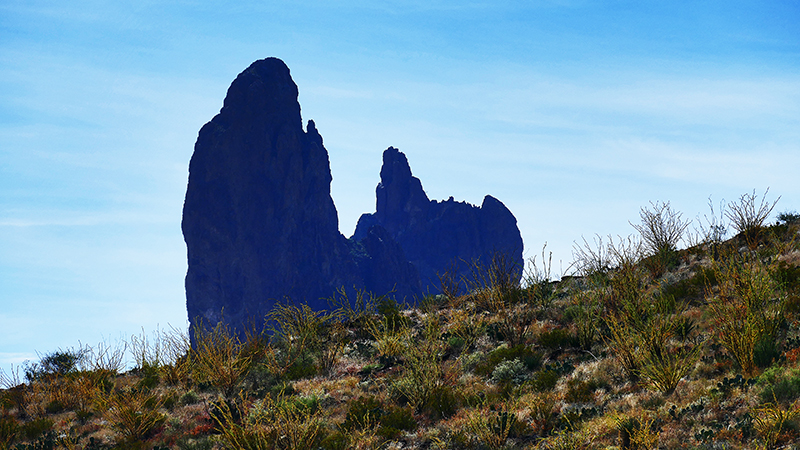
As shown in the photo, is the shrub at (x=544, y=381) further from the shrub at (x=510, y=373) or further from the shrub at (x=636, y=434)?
the shrub at (x=636, y=434)

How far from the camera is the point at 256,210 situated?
13262 centimetres

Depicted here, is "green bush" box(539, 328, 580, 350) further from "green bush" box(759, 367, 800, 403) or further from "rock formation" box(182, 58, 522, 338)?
"rock formation" box(182, 58, 522, 338)

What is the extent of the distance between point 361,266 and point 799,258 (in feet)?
471

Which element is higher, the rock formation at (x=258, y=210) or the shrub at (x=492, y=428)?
the rock formation at (x=258, y=210)

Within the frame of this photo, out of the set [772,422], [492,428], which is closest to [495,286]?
[492,428]

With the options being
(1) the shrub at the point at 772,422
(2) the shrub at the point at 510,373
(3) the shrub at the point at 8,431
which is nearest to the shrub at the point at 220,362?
(3) the shrub at the point at 8,431

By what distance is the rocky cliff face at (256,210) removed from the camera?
129 metres

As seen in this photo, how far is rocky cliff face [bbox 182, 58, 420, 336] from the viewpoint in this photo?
129 metres

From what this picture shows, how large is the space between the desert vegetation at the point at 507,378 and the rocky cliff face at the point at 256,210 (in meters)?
108

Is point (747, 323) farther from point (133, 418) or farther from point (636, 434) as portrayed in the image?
point (133, 418)

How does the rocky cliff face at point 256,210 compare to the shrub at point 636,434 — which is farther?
the rocky cliff face at point 256,210

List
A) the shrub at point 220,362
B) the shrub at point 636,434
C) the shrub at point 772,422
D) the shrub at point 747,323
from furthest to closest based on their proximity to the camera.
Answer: the shrub at point 220,362 → the shrub at point 747,323 → the shrub at point 636,434 → the shrub at point 772,422

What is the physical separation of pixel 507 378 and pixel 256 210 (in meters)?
127

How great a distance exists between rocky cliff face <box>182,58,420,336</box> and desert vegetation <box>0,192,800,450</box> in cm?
10831
